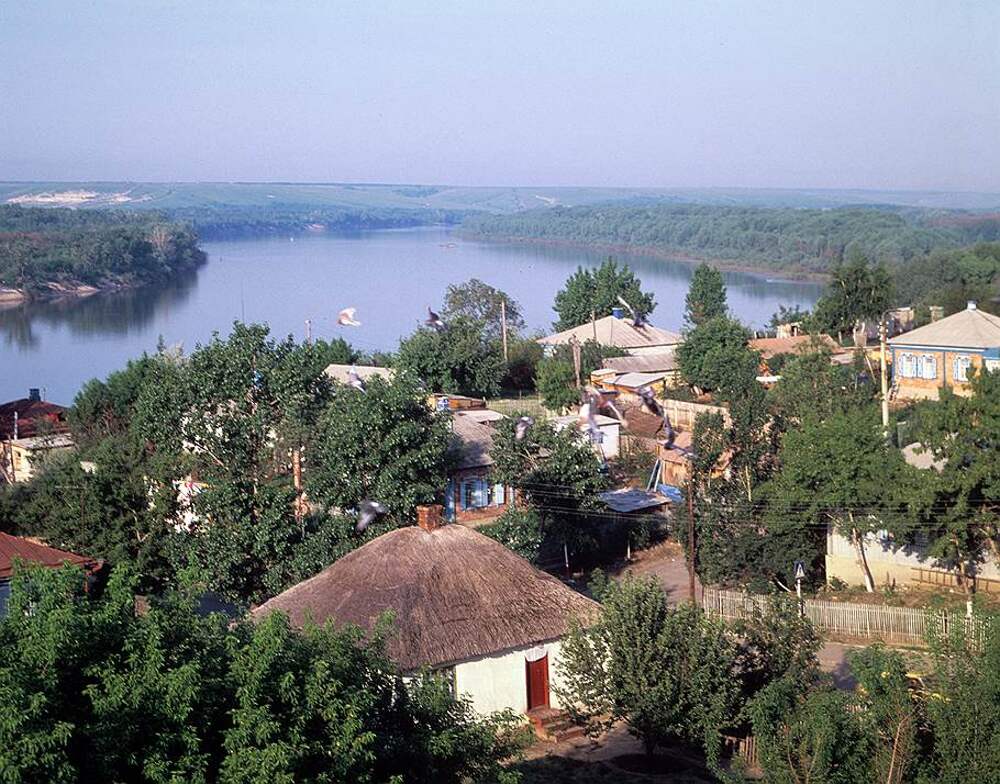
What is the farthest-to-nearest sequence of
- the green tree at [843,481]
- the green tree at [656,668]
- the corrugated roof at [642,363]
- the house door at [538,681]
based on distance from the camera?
the corrugated roof at [642,363], the green tree at [843,481], the house door at [538,681], the green tree at [656,668]

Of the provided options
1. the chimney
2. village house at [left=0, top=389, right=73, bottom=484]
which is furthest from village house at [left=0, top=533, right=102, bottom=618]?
village house at [left=0, top=389, right=73, bottom=484]

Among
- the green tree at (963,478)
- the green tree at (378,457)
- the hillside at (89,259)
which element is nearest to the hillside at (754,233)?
the hillside at (89,259)

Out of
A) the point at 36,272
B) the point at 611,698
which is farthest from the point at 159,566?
the point at 36,272

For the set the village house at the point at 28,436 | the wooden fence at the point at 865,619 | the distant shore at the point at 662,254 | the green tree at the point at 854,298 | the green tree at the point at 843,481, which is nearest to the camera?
the wooden fence at the point at 865,619

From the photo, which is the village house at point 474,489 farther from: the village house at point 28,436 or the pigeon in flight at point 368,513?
the village house at point 28,436

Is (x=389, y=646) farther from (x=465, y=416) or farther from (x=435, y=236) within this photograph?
(x=435, y=236)

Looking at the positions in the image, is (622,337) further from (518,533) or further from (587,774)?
(587,774)
